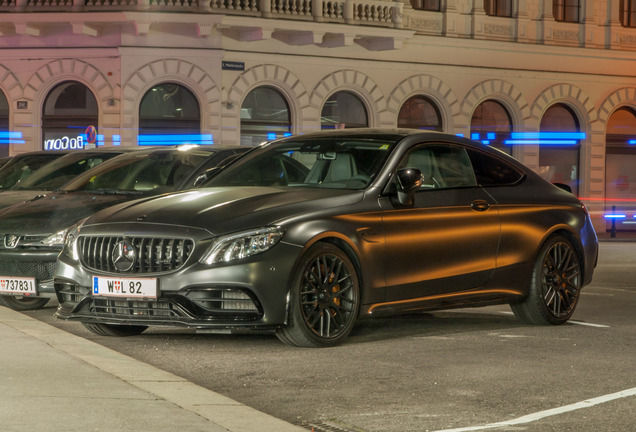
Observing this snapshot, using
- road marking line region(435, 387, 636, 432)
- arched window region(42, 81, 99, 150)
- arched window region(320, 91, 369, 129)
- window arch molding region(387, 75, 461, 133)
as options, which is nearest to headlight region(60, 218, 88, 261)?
road marking line region(435, 387, 636, 432)

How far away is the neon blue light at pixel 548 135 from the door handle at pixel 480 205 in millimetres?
26209

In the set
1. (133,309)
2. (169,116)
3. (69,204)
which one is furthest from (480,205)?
(169,116)

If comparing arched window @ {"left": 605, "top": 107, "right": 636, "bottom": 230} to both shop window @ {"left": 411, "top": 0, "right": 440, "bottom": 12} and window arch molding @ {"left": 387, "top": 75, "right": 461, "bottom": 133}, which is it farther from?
shop window @ {"left": 411, "top": 0, "right": 440, "bottom": 12}

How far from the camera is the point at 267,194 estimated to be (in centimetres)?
870

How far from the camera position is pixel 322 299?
841cm

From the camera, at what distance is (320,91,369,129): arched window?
108 feet

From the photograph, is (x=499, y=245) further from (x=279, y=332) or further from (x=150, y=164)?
(x=150, y=164)

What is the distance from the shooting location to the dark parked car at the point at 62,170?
13.7 meters

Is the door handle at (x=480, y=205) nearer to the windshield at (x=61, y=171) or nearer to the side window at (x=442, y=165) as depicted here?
the side window at (x=442, y=165)

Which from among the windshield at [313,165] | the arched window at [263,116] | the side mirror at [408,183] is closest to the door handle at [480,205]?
the side mirror at [408,183]

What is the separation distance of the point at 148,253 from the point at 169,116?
2300 centimetres

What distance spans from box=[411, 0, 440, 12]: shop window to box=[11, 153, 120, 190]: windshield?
20840mm

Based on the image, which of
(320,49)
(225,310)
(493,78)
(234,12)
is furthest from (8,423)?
(493,78)

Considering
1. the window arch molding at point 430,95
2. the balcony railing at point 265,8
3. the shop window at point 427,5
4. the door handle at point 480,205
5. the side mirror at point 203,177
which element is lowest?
the door handle at point 480,205
